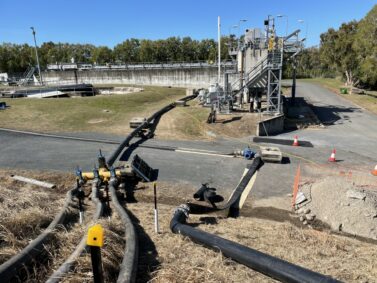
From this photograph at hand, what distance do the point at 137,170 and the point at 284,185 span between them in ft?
22.6

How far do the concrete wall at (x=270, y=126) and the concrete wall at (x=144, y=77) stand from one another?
67.7 ft

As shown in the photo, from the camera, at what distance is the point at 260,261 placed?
6.18 metres

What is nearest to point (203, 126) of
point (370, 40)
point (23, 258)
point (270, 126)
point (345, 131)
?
point (270, 126)

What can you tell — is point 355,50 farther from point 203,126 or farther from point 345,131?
point 203,126

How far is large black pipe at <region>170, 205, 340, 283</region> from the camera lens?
18.2ft

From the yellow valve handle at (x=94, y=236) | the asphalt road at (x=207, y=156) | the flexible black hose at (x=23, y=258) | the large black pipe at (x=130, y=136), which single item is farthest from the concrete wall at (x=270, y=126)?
the yellow valve handle at (x=94, y=236)

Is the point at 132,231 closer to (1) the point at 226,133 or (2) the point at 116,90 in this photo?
(1) the point at 226,133

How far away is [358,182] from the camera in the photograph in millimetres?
13680

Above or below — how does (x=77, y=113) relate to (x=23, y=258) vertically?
above

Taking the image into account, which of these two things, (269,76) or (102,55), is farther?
(102,55)

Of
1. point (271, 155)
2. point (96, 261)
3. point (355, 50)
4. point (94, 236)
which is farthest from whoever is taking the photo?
point (355, 50)

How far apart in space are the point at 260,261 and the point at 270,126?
712 inches

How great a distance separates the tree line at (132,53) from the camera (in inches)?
3605

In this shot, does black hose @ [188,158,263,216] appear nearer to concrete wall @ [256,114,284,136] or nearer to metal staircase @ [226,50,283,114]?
concrete wall @ [256,114,284,136]
